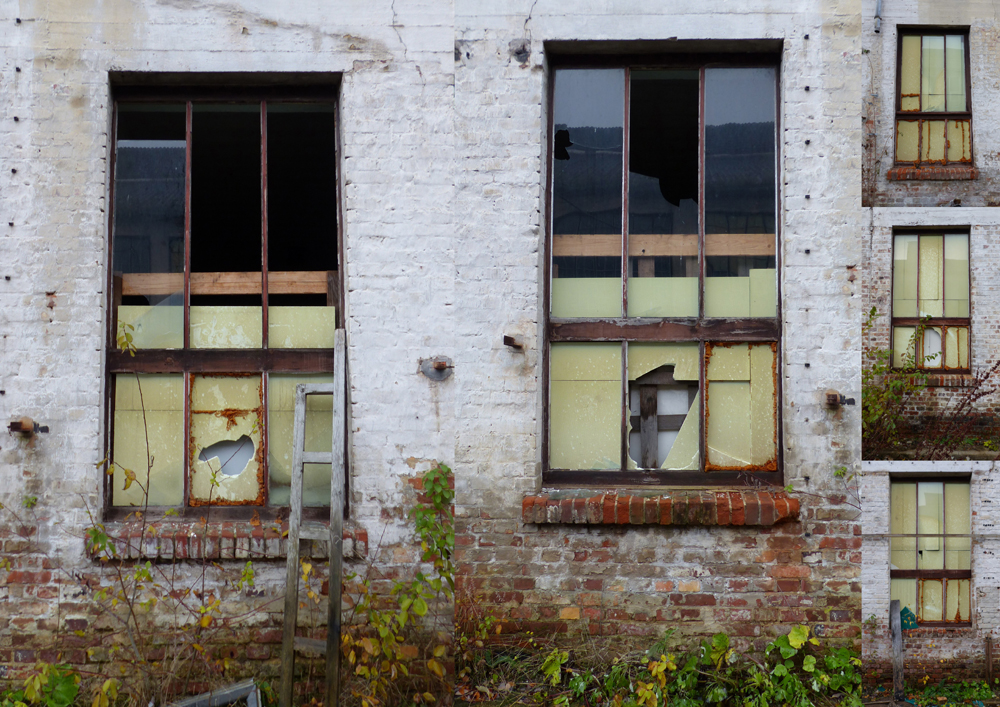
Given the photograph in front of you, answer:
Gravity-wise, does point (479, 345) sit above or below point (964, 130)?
below

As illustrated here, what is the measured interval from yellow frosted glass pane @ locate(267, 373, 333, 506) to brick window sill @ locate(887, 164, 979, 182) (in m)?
3.04

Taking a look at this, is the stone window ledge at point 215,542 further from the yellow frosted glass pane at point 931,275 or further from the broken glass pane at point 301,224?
the yellow frosted glass pane at point 931,275

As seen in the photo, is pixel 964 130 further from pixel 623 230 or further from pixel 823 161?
pixel 623 230

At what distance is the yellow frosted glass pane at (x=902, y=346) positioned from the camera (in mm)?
3908

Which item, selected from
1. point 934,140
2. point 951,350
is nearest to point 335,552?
point 951,350

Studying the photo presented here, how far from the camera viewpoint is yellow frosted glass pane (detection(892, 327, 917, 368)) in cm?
391

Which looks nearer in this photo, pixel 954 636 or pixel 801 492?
pixel 954 636

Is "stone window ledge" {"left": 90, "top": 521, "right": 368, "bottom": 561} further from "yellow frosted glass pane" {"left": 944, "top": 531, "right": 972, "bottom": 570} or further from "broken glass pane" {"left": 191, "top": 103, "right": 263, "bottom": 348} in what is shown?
"yellow frosted glass pane" {"left": 944, "top": 531, "right": 972, "bottom": 570}

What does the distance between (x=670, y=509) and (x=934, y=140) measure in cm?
219

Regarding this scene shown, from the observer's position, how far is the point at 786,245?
4.45m

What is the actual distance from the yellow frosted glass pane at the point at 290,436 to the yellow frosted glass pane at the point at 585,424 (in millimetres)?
1225

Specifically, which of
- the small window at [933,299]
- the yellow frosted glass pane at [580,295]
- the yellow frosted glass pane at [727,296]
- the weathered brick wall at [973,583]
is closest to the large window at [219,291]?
the yellow frosted glass pane at [580,295]

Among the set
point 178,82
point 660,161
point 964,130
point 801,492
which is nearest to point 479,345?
point 660,161

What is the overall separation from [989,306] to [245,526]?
12.5 feet
